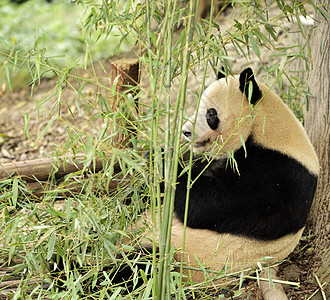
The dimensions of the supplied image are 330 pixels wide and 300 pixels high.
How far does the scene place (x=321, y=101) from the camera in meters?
2.60

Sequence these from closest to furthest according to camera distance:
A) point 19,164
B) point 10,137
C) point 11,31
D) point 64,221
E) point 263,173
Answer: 1. point 64,221
2. point 263,173
3. point 19,164
4. point 10,137
5. point 11,31

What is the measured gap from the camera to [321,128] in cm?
259

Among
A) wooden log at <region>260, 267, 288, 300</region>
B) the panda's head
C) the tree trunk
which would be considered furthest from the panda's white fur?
wooden log at <region>260, 267, 288, 300</region>

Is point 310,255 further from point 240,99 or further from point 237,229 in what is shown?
point 240,99

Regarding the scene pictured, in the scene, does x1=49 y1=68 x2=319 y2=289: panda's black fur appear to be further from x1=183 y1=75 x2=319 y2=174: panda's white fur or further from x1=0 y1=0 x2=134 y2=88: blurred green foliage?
x1=0 y1=0 x2=134 y2=88: blurred green foliage

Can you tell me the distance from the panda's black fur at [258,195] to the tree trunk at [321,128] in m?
0.44

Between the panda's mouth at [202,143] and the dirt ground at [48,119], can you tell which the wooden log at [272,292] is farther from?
the panda's mouth at [202,143]

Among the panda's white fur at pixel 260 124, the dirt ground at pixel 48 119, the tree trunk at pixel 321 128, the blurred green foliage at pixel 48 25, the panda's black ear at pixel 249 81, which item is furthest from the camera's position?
the blurred green foliage at pixel 48 25

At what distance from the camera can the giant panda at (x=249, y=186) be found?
6.86 ft

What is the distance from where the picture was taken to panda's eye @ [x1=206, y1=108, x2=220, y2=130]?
2158 millimetres

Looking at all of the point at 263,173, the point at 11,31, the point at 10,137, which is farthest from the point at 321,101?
the point at 11,31

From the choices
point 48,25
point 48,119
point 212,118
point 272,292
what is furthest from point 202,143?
point 48,25

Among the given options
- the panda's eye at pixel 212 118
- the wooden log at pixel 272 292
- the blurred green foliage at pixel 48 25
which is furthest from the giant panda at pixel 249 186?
the blurred green foliage at pixel 48 25

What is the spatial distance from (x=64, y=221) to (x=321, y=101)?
1604mm
